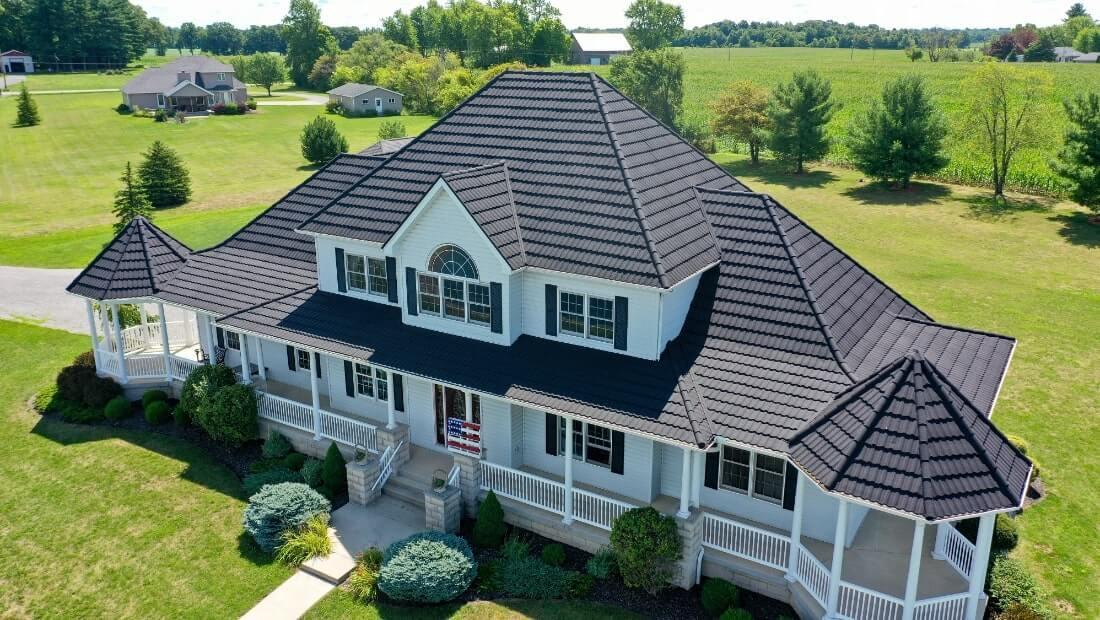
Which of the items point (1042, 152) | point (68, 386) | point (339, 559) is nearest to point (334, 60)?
point (1042, 152)

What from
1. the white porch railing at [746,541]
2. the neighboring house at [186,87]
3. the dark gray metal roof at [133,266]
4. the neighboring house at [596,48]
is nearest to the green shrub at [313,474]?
the dark gray metal roof at [133,266]

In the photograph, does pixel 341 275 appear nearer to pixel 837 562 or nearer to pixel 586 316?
pixel 586 316

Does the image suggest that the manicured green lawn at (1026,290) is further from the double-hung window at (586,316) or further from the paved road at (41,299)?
the paved road at (41,299)

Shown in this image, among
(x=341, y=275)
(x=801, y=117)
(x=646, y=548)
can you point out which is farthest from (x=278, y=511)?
(x=801, y=117)

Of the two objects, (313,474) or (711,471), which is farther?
A: (313,474)

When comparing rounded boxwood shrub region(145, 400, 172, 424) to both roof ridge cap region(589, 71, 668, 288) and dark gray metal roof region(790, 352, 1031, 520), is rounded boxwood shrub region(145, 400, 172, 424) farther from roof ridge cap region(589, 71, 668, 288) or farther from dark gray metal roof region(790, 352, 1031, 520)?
dark gray metal roof region(790, 352, 1031, 520)

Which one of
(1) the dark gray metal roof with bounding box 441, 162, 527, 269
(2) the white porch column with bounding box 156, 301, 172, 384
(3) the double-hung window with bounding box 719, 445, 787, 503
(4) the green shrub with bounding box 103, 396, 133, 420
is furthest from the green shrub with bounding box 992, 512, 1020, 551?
(4) the green shrub with bounding box 103, 396, 133, 420

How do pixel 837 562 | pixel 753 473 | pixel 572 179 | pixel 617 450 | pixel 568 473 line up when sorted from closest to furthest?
pixel 837 562 → pixel 753 473 → pixel 568 473 → pixel 617 450 → pixel 572 179
